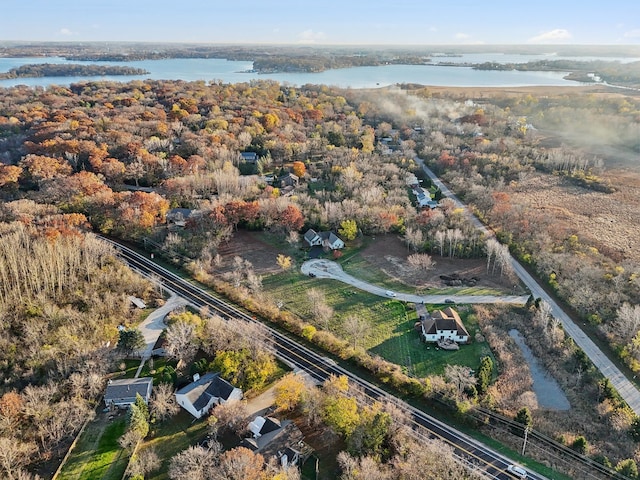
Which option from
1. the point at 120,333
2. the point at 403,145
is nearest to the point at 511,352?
the point at 120,333

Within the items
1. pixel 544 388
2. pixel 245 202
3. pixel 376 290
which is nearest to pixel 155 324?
pixel 376 290

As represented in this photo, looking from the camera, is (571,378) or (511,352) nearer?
(571,378)

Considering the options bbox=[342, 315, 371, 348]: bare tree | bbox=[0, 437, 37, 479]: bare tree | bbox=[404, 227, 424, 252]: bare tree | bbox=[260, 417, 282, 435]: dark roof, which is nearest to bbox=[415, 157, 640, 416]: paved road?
bbox=[404, 227, 424, 252]: bare tree

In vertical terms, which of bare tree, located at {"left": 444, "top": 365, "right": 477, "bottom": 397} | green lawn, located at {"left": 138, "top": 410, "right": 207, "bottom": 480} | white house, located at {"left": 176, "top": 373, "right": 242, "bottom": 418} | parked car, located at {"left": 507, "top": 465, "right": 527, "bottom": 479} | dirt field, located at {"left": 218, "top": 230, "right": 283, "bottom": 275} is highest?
dirt field, located at {"left": 218, "top": 230, "right": 283, "bottom": 275}

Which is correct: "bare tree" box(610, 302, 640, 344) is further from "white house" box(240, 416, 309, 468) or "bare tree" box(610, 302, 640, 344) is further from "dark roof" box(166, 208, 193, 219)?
"dark roof" box(166, 208, 193, 219)

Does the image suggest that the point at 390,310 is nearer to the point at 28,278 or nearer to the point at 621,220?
the point at 28,278

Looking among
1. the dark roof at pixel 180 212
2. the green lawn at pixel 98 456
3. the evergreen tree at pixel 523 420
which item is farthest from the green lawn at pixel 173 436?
the dark roof at pixel 180 212

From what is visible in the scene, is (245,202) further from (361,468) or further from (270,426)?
(361,468)
